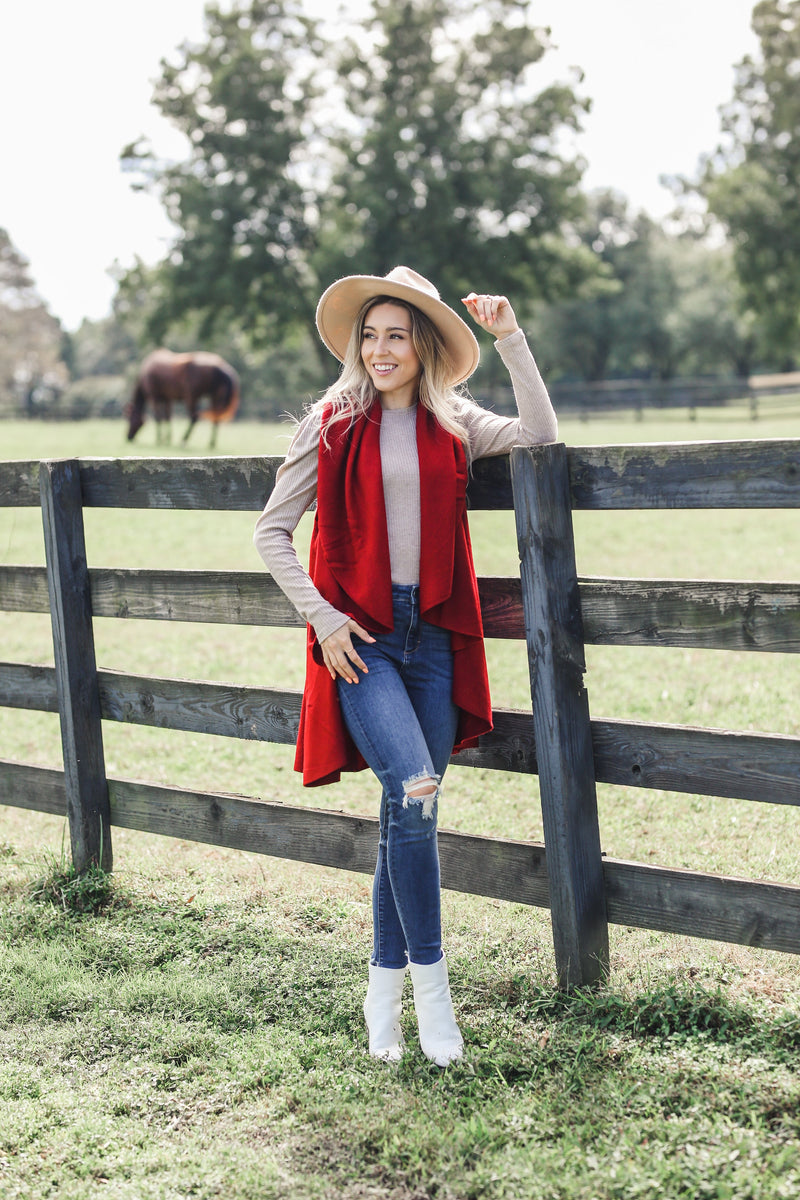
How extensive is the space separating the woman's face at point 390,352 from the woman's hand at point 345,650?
703 mm

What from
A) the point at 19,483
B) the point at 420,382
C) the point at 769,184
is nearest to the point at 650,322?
the point at 769,184

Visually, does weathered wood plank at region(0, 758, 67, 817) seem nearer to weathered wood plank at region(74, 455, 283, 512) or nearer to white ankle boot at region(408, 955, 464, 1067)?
weathered wood plank at region(74, 455, 283, 512)

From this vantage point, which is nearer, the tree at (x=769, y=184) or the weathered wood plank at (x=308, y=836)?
the weathered wood plank at (x=308, y=836)

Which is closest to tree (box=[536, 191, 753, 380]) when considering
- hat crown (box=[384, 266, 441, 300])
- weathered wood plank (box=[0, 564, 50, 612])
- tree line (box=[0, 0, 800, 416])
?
tree line (box=[0, 0, 800, 416])

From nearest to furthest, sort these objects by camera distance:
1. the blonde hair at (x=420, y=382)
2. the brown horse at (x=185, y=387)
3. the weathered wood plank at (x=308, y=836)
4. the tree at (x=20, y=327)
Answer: the blonde hair at (x=420, y=382), the weathered wood plank at (x=308, y=836), the brown horse at (x=185, y=387), the tree at (x=20, y=327)

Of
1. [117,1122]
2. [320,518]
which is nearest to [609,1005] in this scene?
[117,1122]

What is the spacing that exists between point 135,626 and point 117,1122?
799 cm

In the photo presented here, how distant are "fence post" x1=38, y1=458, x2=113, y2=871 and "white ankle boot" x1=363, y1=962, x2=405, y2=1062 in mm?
1780

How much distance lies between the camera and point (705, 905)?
331 centimetres

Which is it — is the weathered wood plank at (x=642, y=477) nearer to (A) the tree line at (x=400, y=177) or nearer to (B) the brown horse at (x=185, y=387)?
(B) the brown horse at (x=185, y=387)

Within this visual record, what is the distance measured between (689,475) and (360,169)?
3884 cm

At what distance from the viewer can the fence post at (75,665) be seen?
4.54 metres

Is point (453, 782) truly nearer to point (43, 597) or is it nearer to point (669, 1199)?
point (43, 597)

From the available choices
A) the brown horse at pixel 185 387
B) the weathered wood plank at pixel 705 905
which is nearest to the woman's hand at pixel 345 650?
the weathered wood plank at pixel 705 905
